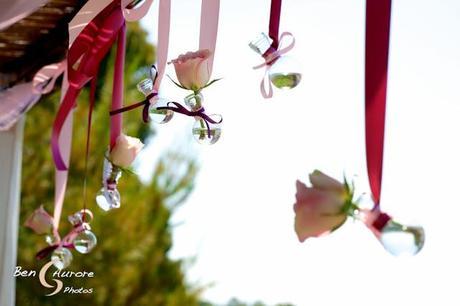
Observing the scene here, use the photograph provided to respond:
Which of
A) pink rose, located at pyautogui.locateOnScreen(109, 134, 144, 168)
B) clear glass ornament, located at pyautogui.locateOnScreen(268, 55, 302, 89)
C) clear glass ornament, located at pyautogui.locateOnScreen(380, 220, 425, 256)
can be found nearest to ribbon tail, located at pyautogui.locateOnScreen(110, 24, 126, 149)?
pink rose, located at pyautogui.locateOnScreen(109, 134, 144, 168)

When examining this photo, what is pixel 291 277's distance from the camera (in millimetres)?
3402

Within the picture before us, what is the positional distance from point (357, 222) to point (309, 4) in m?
2.05

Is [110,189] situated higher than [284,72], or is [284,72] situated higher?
[284,72]

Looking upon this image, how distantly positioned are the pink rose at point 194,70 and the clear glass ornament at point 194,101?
11 millimetres

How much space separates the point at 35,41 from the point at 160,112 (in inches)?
44.7

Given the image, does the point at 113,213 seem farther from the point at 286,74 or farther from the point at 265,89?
the point at 286,74

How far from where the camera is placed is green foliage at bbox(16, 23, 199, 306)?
3850 mm

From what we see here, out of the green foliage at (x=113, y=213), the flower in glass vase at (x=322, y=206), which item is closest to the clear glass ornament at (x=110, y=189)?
the flower in glass vase at (x=322, y=206)

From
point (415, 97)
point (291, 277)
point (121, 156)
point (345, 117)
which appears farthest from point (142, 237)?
point (121, 156)

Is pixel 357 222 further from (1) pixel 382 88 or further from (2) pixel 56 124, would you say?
(2) pixel 56 124

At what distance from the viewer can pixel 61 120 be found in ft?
6.51
